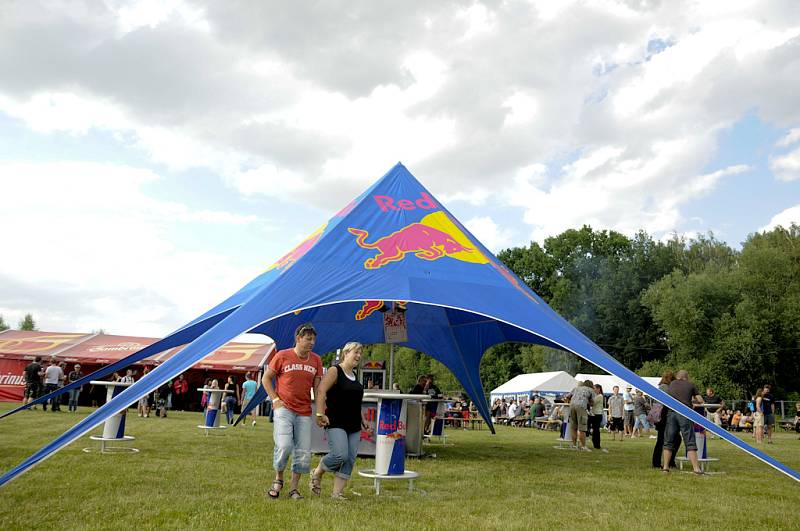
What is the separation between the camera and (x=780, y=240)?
1336 inches

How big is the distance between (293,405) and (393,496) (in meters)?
1.29

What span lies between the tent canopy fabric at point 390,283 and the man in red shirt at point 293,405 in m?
0.95

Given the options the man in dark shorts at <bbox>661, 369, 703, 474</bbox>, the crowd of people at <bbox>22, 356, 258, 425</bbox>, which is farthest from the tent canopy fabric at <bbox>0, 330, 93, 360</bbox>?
the man in dark shorts at <bbox>661, 369, 703, 474</bbox>

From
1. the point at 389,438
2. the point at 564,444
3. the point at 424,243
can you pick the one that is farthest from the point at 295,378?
the point at 564,444

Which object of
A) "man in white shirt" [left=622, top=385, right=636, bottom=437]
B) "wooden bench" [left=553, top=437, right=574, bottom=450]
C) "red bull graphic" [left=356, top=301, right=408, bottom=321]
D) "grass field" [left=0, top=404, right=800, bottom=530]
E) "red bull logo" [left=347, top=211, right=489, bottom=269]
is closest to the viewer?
"grass field" [left=0, top=404, right=800, bottom=530]

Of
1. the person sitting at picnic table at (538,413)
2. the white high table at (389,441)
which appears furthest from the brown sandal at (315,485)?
the person sitting at picnic table at (538,413)

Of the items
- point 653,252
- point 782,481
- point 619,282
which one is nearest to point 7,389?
point 782,481

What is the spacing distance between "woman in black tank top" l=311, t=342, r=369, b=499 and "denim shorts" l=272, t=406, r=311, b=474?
0.19 meters

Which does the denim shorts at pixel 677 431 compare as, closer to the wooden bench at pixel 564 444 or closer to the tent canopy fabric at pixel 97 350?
→ the wooden bench at pixel 564 444

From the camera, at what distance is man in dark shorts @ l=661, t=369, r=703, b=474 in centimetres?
805

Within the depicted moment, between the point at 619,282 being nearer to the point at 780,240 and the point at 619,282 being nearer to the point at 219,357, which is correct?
the point at 780,240

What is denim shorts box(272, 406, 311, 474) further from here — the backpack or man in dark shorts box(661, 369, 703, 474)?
the backpack

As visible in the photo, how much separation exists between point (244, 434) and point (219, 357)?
1361 cm

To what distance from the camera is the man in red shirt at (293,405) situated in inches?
208
